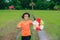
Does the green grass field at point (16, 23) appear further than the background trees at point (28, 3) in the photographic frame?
No

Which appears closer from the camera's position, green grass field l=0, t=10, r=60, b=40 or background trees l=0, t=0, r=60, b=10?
green grass field l=0, t=10, r=60, b=40

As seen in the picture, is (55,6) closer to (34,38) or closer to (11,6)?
(11,6)

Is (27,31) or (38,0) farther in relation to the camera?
(38,0)

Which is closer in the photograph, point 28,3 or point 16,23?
point 16,23

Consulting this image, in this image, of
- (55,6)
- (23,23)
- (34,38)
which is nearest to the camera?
(23,23)

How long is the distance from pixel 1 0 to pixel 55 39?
132 ft

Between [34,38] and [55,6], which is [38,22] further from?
[55,6]

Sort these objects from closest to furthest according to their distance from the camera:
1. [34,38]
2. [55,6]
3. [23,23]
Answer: [23,23], [34,38], [55,6]

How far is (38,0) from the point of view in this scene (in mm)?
54844

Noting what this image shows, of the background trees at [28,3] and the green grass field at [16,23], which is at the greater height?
the green grass field at [16,23]

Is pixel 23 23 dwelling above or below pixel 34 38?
above

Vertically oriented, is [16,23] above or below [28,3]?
above

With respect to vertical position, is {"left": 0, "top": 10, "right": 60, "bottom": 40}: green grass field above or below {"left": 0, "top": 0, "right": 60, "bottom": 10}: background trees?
above

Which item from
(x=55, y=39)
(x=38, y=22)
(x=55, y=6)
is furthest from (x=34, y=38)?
(x=55, y=6)
